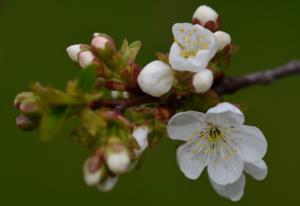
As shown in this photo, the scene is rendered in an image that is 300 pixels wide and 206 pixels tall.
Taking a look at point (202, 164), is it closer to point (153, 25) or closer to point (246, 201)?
point (246, 201)

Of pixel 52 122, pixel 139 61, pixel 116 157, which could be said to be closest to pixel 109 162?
pixel 116 157

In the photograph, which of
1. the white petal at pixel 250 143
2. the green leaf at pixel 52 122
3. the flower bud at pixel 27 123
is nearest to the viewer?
the green leaf at pixel 52 122

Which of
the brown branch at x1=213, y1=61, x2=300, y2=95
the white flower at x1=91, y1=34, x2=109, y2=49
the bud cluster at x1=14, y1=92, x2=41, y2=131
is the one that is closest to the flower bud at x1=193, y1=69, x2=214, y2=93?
the brown branch at x1=213, y1=61, x2=300, y2=95

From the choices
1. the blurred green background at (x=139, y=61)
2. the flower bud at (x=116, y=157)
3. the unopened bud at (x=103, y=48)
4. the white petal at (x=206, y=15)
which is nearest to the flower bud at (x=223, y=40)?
the white petal at (x=206, y=15)

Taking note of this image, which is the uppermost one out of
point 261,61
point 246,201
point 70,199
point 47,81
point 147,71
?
point 147,71

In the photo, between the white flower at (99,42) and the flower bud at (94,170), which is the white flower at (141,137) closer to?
the flower bud at (94,170)

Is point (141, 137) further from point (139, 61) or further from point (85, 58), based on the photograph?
point (139, 61)

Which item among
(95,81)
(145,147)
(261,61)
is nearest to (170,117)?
(145,147)
